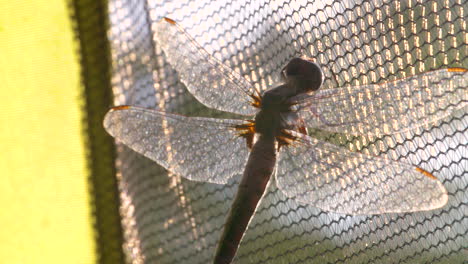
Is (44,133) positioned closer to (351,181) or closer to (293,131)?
(293,131)

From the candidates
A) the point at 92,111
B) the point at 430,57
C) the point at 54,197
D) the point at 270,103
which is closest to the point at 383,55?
the point at 430,57

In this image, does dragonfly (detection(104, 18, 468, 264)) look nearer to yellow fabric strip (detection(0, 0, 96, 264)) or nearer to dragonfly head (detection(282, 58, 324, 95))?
dragonfly head (detection(282, 58, 324, 95))

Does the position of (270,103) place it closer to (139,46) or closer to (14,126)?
(139,46)

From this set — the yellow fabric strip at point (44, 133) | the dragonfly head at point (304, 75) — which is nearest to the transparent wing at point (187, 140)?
the dragonfly head at point (304, 75)

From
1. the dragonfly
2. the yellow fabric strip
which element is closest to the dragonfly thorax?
the dragonfly

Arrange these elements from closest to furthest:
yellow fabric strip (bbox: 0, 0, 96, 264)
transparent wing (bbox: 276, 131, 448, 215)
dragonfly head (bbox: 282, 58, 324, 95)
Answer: transparent wing (bbox: 276, 131, 448, 215) < dragonfly head (bbox: 282, 58, 324, 95) < yellow fabric strip (bbox: 0, 0, 96, 264)

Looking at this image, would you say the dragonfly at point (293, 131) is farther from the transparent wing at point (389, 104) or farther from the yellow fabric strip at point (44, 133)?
the yellow fabric strip at point (44, 133)
